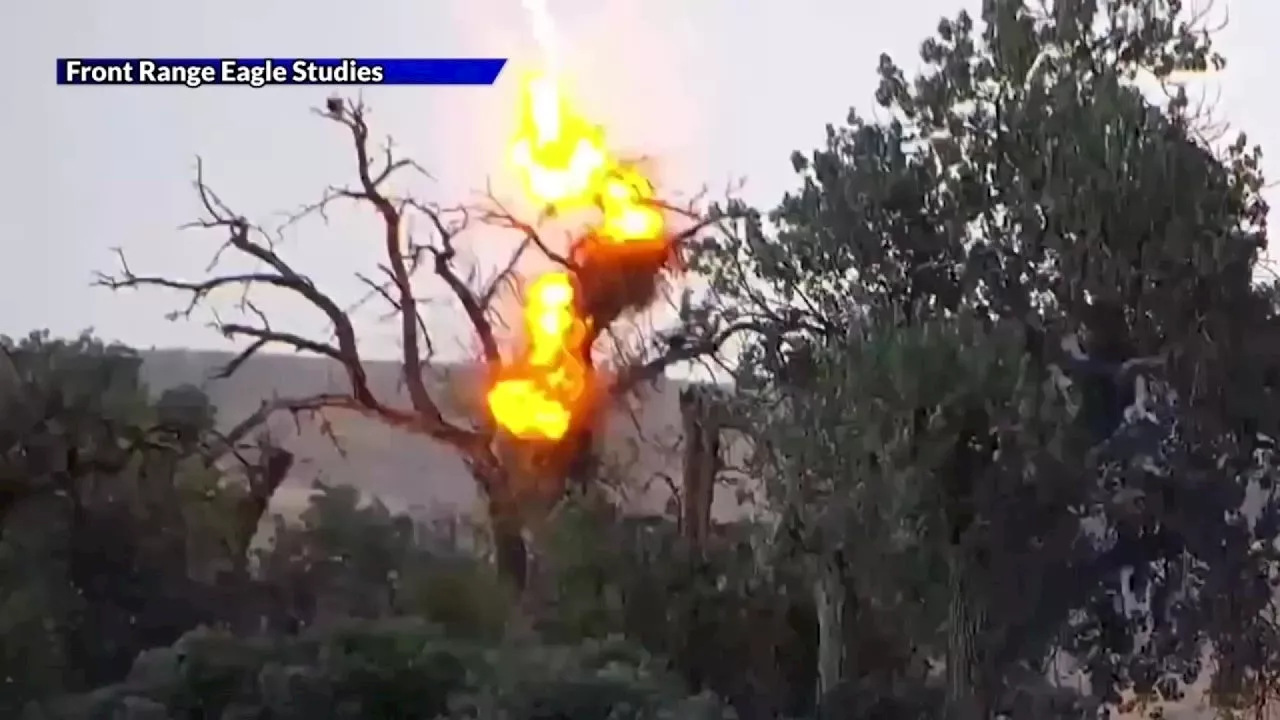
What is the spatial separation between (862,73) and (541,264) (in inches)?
37.2

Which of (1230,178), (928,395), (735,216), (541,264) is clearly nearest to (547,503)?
(541,264)

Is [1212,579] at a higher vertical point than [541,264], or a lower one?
lower

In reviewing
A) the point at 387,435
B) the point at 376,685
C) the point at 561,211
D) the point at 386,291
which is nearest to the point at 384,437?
the point at 387,435

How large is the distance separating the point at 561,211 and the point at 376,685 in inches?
51.6

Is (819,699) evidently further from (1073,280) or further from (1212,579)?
(1073,280)

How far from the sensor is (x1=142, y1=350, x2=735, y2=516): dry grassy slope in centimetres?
328

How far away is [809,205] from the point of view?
2836 millimetres

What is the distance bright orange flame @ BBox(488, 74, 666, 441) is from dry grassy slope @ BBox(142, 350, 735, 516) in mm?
126

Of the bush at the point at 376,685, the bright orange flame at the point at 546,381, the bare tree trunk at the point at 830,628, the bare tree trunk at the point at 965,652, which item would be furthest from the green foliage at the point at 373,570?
the bare tree trunk at the point at 965,652

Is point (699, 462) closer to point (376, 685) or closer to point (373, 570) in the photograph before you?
point (373, 570)

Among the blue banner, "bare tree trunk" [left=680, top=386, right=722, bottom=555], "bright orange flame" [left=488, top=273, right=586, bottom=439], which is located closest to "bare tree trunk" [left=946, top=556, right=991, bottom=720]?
"bare tree trunk" [left=680, top=386, right=722, bottom=555]

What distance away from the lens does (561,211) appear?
11.2 ft

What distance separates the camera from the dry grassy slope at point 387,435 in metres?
3.28

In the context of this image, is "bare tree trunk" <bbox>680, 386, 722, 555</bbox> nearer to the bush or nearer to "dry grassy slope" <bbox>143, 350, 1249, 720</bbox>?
"dry grassy slope" <bbox>143, 350, 1249, 720</bbox>
